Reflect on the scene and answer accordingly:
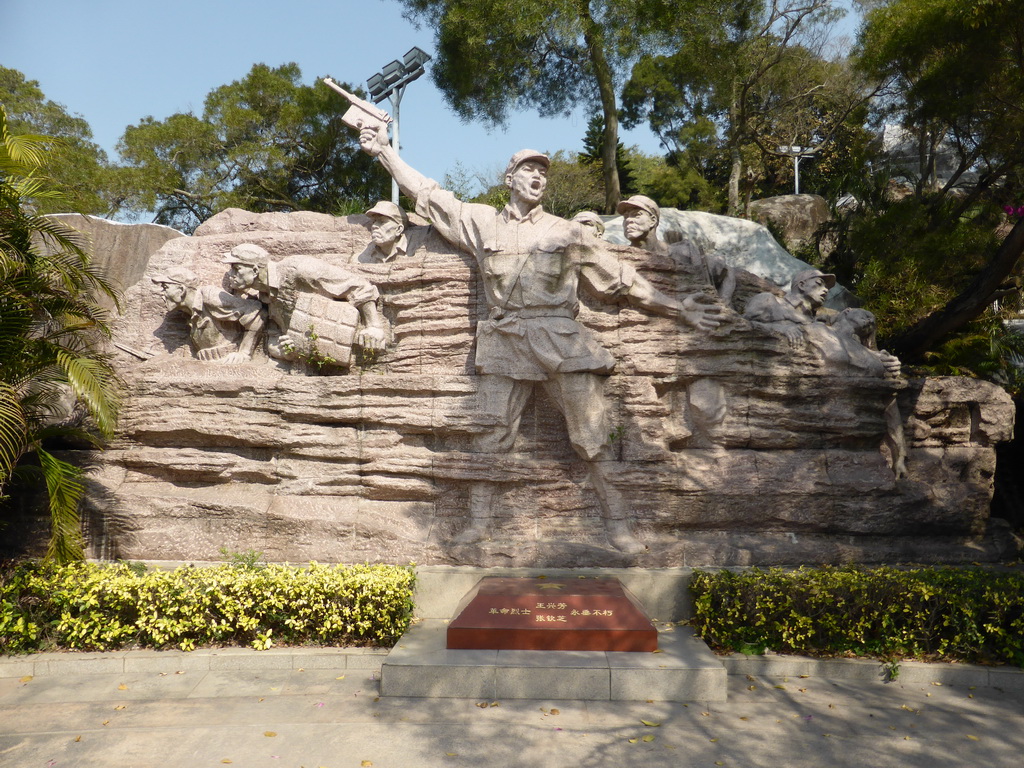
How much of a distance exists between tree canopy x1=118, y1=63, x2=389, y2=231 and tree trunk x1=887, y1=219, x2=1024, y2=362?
1253 centimetres

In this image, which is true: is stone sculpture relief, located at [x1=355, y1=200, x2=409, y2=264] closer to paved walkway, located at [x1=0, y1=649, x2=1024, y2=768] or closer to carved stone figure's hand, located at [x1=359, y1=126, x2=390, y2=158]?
carved stone figure's hand, located at [x1=359, y1=126, x2=390, y2=158]

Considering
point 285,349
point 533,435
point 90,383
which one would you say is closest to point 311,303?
point 285,349

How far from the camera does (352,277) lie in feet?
27.6

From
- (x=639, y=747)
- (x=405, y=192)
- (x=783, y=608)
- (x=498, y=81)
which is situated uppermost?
(x=498, y=81)

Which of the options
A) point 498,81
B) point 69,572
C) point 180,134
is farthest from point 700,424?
point 180,134

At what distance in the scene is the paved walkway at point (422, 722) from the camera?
4.70m

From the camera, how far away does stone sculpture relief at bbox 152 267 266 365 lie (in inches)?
336

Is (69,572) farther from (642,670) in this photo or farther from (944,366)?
(944,366)

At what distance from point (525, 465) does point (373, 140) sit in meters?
4.00

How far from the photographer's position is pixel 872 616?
20.6 feet

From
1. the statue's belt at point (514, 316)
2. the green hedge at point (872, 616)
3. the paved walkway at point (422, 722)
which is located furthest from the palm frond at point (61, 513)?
the green hedge at point (872, 616)

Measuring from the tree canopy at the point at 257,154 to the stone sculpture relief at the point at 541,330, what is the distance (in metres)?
11.9

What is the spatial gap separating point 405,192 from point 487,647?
5.00 m

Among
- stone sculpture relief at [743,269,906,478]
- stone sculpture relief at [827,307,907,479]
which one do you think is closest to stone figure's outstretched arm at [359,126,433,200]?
stone sculpture relief at [743,269,906,478]
